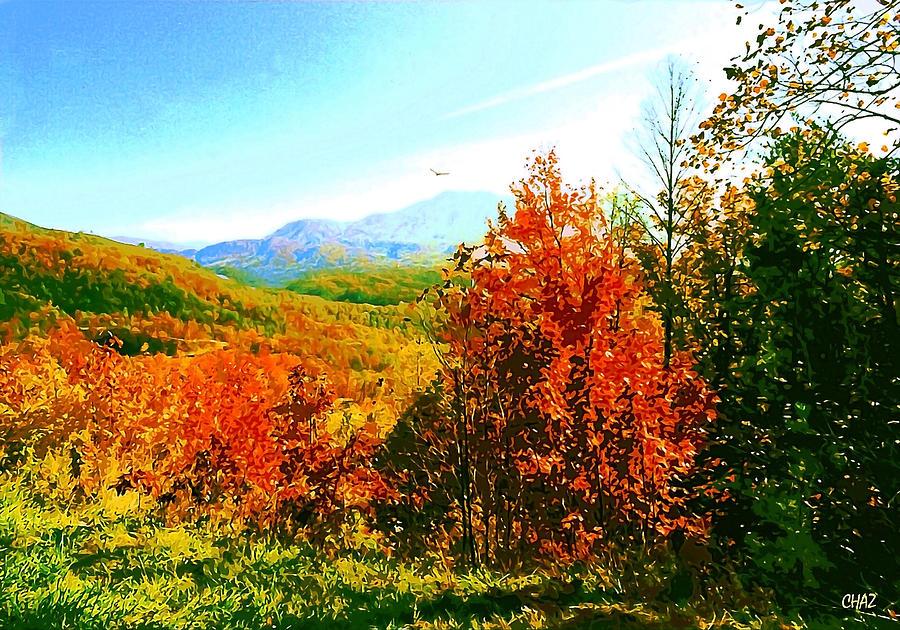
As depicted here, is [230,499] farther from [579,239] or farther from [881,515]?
[881,515]

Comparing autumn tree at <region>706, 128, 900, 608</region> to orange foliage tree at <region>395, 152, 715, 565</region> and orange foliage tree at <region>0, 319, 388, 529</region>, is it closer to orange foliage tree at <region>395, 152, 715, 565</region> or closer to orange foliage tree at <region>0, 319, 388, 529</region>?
orange foliage tree at <region>395, 152, 715, 565</region>

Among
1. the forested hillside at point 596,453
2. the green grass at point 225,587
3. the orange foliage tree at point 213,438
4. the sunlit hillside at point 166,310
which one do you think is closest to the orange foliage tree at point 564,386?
the forested hillside at point 596,453

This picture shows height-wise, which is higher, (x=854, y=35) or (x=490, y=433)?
(x=854, y=35)

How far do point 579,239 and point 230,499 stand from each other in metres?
14.0

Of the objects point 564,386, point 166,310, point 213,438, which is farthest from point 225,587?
point 166,310

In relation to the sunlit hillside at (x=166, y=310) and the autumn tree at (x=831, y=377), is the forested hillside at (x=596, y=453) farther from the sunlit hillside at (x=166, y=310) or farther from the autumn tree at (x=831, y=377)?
the sunlit hillside at (x=166, y=310)

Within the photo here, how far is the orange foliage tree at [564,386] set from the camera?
38.1 ft

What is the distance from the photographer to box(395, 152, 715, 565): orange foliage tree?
1162 cm

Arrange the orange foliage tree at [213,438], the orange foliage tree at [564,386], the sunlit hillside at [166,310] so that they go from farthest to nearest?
the sunlit hillside at [166,310] < the orange foliage tree at [213,438] < the orange foliage tree at [564,386]

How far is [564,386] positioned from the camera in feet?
38.6

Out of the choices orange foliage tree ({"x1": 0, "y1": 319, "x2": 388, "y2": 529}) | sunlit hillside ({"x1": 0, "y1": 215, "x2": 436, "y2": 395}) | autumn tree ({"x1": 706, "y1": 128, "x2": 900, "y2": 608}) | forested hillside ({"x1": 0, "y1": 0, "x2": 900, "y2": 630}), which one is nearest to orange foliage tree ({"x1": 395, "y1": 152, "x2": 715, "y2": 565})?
forested hillside ({"x1": 0, "y1": 0, "x2": 900, "y2": 630})

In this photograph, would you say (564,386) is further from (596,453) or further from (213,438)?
(213,438)

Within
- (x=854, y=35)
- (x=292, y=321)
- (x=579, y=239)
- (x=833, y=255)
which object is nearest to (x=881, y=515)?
(x=833, y=255)

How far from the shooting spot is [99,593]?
21.5 ft
